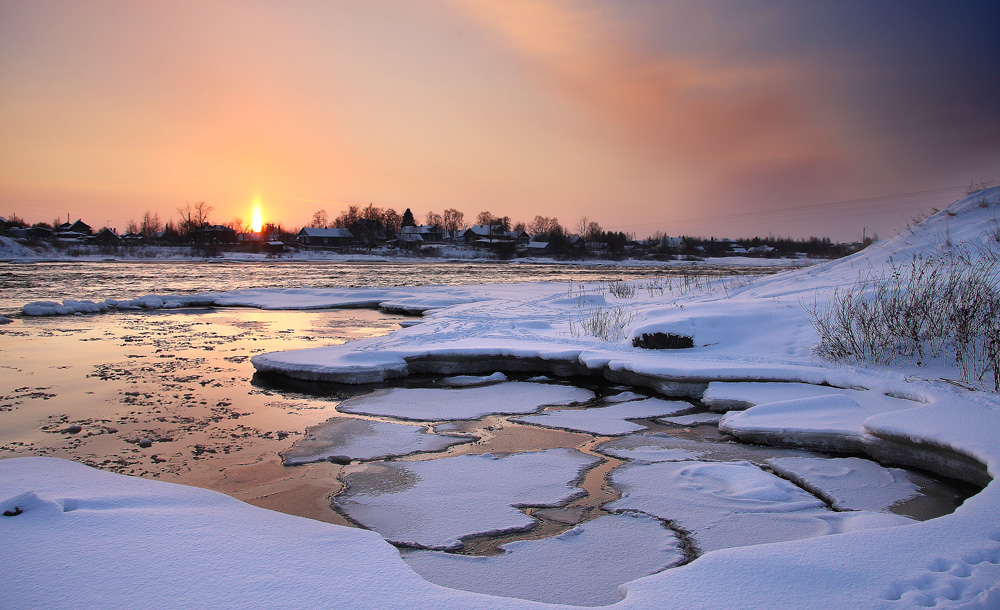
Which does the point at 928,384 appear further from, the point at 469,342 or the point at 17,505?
the point at 17,505

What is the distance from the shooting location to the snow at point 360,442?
5.42m

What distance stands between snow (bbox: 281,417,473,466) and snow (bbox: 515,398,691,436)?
1153 millimetres

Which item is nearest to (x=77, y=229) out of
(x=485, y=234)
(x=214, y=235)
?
(x=214, y=235)

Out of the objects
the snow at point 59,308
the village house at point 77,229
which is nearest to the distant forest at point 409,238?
the village house at point 77,229

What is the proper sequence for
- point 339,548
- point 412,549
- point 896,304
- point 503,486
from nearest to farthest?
point 339,548 < point 412,549 < point 503,486 < point 896,304

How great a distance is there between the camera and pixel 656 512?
4.20 m

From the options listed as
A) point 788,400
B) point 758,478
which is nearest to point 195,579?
point 758,478

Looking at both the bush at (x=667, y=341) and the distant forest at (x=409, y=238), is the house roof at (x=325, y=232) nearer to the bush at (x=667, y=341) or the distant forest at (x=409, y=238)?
the distant forest at (x=409, y=238)

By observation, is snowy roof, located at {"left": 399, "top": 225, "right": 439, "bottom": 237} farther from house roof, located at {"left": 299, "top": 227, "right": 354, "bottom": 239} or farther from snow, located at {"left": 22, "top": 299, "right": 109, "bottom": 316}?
snow, located at {"left": 22, "top": 299, "right": 109, "bottom": 316}

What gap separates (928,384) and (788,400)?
1.64m

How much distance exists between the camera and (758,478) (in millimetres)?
4656

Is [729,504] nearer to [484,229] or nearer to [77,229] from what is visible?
[484,229]

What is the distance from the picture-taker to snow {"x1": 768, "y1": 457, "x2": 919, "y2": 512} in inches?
169

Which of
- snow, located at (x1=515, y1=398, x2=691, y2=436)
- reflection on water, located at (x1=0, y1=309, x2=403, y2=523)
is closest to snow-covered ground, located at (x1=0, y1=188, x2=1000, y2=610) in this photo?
snow, located at (x1=515, y1=398, x2=691, y2=436)
